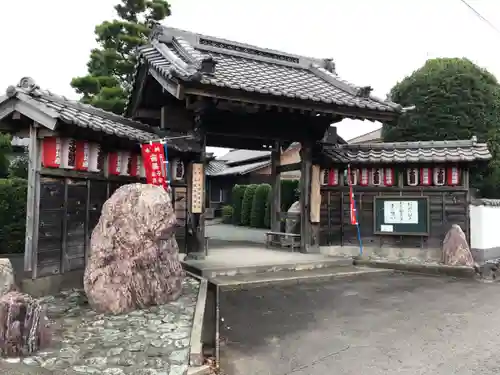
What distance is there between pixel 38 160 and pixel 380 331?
21.4 ft

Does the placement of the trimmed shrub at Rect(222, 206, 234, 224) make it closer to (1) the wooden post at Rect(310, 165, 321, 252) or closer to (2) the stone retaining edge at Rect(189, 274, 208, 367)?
(1) the wooden post at Rect(310, 165, 321, 252)

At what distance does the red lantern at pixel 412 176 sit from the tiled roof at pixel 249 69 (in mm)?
2007

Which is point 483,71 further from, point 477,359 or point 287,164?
point 477,359

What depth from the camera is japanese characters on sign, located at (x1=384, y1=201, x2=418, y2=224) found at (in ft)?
41.6

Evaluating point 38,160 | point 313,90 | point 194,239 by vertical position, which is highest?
point 313,90

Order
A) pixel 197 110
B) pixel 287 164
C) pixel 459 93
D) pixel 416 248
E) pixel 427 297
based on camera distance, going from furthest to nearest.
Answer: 1. pixel 459 93
2. pixel 287 164
3. pixel 416 248
4. pixel 197 110
5. pixel 427 297

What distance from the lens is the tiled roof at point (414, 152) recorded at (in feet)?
38.9

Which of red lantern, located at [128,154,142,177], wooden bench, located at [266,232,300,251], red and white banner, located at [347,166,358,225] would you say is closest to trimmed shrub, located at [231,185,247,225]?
wooden bench, located at [266,232,300,251]

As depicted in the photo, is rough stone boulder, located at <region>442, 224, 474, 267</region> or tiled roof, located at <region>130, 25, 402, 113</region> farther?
rough stone boulder, located at <region>442, 224, 474, 267</region>

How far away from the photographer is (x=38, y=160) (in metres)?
7.39

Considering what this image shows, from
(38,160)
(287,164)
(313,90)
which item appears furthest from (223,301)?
(287,164)

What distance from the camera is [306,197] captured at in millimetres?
13117

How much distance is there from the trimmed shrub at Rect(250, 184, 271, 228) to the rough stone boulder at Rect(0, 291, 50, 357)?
22353mm

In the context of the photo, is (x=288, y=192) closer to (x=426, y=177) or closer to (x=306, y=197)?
(x=306, y=197)
